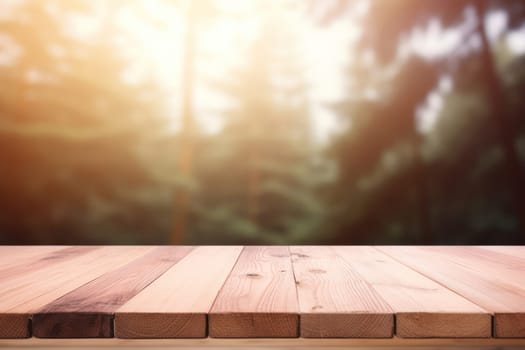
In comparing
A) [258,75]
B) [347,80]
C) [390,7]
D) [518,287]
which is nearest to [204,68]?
[258,75]

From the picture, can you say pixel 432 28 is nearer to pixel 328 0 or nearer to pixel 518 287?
pixel 328 0

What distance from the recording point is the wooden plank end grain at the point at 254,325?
3.02ft

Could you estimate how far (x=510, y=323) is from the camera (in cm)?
93

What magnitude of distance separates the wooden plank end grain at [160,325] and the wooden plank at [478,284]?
0.64 metres

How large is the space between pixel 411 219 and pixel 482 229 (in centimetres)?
169

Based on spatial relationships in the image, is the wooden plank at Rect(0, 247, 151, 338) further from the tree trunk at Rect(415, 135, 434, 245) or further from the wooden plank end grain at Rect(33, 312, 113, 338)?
the tree trunk at Rect(415, 135, 434, 245)

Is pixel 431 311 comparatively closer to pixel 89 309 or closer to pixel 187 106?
pixel 89 309

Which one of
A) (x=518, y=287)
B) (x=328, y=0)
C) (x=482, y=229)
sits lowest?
(x=482, y=229)

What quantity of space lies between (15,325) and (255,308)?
0.52m

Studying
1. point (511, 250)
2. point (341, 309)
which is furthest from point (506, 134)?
point (341, 309)

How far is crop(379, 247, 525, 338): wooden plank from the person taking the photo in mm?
928

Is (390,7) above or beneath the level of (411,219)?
above

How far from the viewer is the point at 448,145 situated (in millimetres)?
10469

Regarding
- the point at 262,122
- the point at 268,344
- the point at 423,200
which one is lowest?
the point at 423,200
